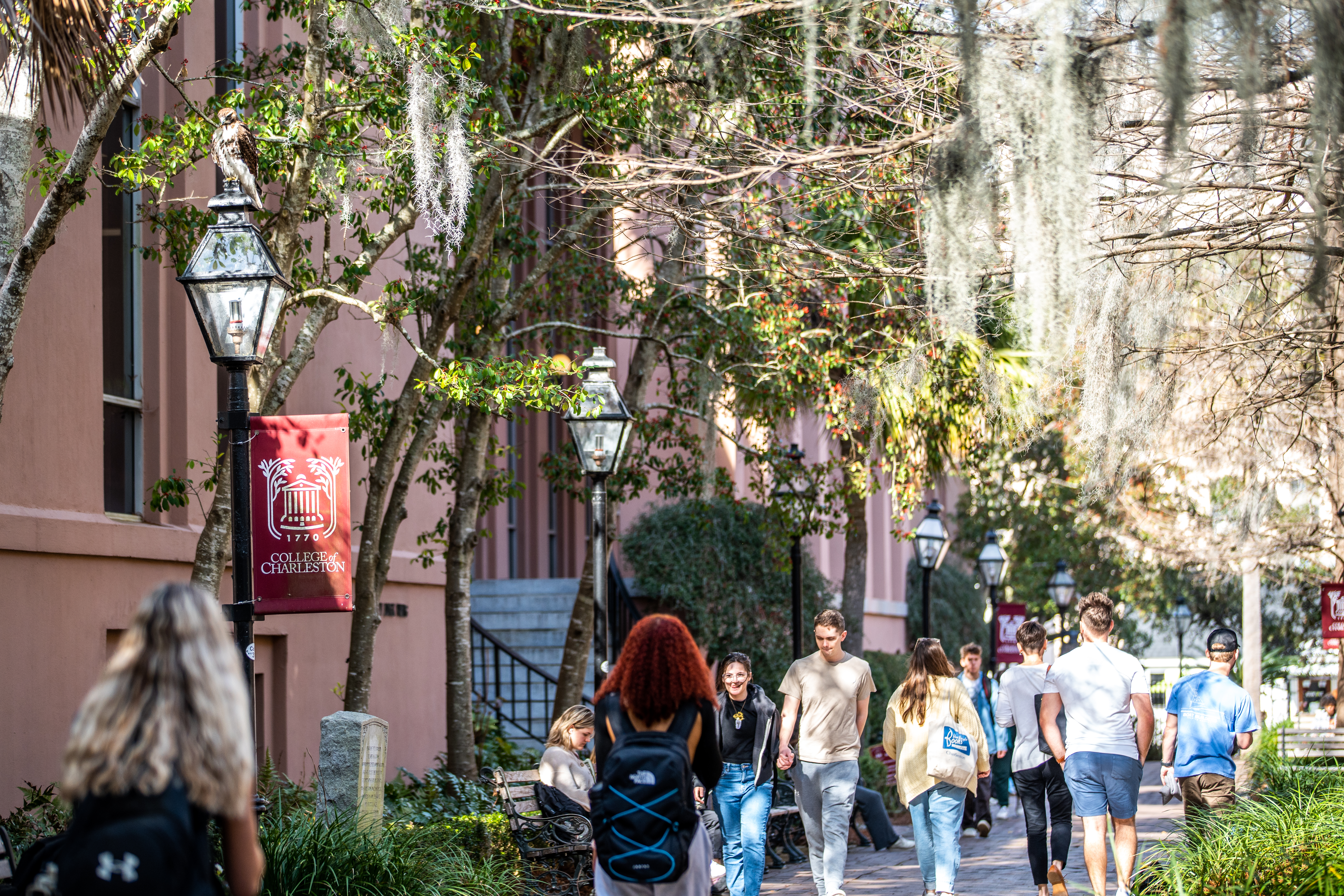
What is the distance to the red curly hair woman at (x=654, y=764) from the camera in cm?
510

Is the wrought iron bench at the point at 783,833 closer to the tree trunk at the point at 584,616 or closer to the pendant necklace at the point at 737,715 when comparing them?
the tree trunk at the point at 584,616

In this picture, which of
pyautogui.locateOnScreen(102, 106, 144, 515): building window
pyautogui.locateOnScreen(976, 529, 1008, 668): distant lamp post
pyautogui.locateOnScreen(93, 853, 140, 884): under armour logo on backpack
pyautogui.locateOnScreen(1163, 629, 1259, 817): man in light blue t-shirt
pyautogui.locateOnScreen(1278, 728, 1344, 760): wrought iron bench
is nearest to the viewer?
pyautogui.locateOnScreen(93, 853, 140, 884): under armour logo on backpack

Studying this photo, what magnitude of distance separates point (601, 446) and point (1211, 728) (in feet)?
15.5

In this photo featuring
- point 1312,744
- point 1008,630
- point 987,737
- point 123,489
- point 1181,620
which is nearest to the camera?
point 123,489

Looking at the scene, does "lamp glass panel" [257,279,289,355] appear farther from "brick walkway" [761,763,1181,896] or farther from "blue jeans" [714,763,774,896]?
"brick walkway" [761,763,1181,896]

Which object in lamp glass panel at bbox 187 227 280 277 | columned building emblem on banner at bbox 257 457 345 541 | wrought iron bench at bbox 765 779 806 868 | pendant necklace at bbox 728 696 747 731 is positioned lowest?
wrought iron bench at bbox 765 779 806 868

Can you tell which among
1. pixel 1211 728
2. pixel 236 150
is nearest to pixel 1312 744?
pixel 1211 728

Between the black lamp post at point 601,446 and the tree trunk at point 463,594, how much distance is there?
2312 mm

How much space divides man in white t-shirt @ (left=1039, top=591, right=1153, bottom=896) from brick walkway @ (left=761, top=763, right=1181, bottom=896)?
302 mm

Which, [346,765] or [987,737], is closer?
[346,765]

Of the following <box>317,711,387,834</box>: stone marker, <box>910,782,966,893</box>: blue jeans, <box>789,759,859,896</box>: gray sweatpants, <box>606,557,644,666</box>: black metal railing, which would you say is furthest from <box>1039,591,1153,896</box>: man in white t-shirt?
<box>606,557,644,666</box>: black metal railing

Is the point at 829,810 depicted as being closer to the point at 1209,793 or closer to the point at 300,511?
the point at 1209,793

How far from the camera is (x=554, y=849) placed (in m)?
9.46

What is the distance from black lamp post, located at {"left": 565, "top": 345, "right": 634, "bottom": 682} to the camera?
1051 cm
